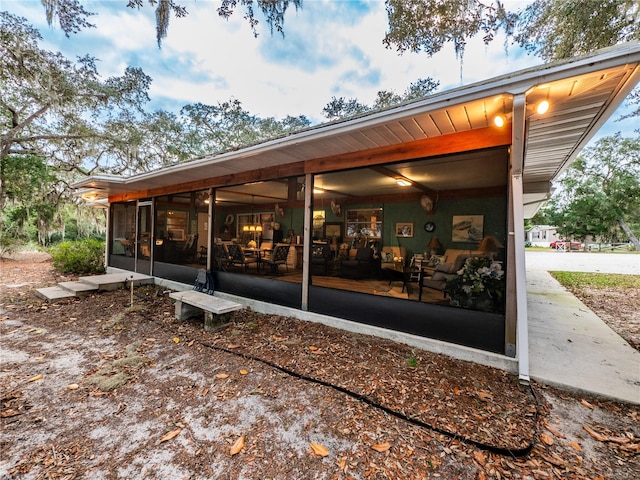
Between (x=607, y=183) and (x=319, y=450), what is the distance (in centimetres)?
2375

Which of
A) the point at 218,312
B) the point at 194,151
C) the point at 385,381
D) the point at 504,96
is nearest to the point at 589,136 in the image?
the point at 504,96

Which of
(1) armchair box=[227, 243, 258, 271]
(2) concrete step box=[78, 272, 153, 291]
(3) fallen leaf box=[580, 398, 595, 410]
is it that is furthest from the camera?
(2) concrete step box=[78, 272, 153, 291]

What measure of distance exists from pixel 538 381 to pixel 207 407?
9.99 feet

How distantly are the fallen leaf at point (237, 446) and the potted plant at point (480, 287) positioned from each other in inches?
101

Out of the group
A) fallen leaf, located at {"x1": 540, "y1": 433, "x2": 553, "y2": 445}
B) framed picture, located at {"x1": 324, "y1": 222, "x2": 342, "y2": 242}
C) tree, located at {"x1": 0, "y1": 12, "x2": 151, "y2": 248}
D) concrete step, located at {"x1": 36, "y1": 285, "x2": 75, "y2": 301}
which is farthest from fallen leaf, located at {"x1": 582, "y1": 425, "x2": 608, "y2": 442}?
tree, located at {"x1": 0, "y1": 12, "x2": 151, "y2": 248}

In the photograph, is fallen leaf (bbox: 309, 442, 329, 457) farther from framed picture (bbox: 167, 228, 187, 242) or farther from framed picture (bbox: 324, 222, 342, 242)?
framed picture (bbox: 167, 228, 187, 242)

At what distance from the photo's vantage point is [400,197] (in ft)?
25.1

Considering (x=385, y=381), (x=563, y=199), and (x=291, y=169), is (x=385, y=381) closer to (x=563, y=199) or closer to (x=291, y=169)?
(x=291, y=169)

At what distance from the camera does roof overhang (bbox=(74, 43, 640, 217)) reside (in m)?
1.86

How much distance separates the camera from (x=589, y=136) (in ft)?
9.45

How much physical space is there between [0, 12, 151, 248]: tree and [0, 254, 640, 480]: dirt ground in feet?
27.5

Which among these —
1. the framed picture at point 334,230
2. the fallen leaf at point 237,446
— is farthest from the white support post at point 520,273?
the framed picture at point 334,230

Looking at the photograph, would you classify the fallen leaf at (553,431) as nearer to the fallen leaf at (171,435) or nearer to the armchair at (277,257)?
the fallen leaf at (171,435)

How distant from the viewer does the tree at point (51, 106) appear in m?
7.44
